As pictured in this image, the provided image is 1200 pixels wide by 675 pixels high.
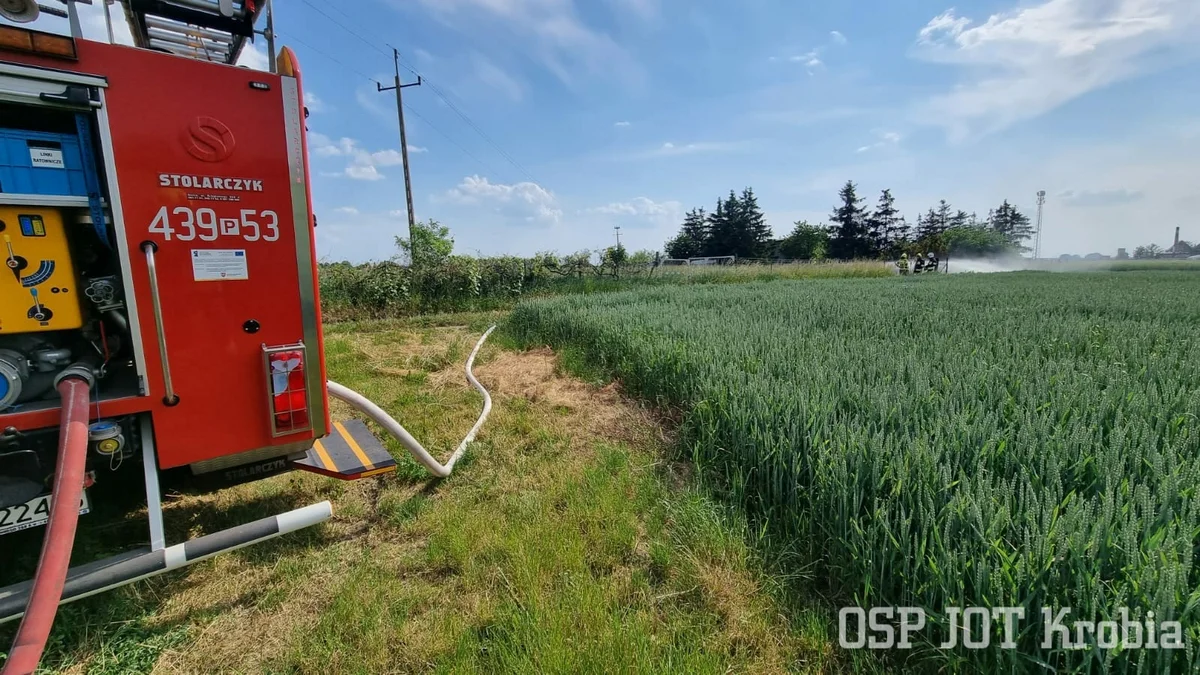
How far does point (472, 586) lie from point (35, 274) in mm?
2196

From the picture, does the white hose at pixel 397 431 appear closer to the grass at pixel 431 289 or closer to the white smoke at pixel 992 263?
the grass at pixel 431 289

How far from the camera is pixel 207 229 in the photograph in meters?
2.12

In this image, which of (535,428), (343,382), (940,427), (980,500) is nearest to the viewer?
(980,500)

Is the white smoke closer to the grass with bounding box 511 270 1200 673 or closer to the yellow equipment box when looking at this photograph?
the grass with bounding box 511 270 1200 673

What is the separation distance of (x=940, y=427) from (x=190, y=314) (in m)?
3.68

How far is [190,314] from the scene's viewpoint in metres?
2.15

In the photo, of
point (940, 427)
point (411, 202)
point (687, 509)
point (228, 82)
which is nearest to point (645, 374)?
point (687, 509)

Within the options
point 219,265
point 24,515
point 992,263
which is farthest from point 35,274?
point 992,263

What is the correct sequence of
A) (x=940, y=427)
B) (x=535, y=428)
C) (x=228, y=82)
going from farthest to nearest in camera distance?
1. (x=535, y=428)
2. (x=940, y=427)
3. (x=228, y=82)

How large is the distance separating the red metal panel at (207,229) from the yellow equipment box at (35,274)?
0.92 ft

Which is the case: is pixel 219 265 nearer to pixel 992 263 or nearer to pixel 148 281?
pixel 148 281

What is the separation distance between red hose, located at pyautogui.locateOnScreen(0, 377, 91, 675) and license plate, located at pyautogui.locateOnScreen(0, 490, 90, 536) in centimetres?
32

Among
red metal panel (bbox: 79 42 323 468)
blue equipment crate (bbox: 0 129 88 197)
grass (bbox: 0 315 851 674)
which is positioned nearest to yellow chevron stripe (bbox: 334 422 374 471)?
grass (bbox: 0 315 851 674)

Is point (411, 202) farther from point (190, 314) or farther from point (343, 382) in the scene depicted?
point (190, 314)
